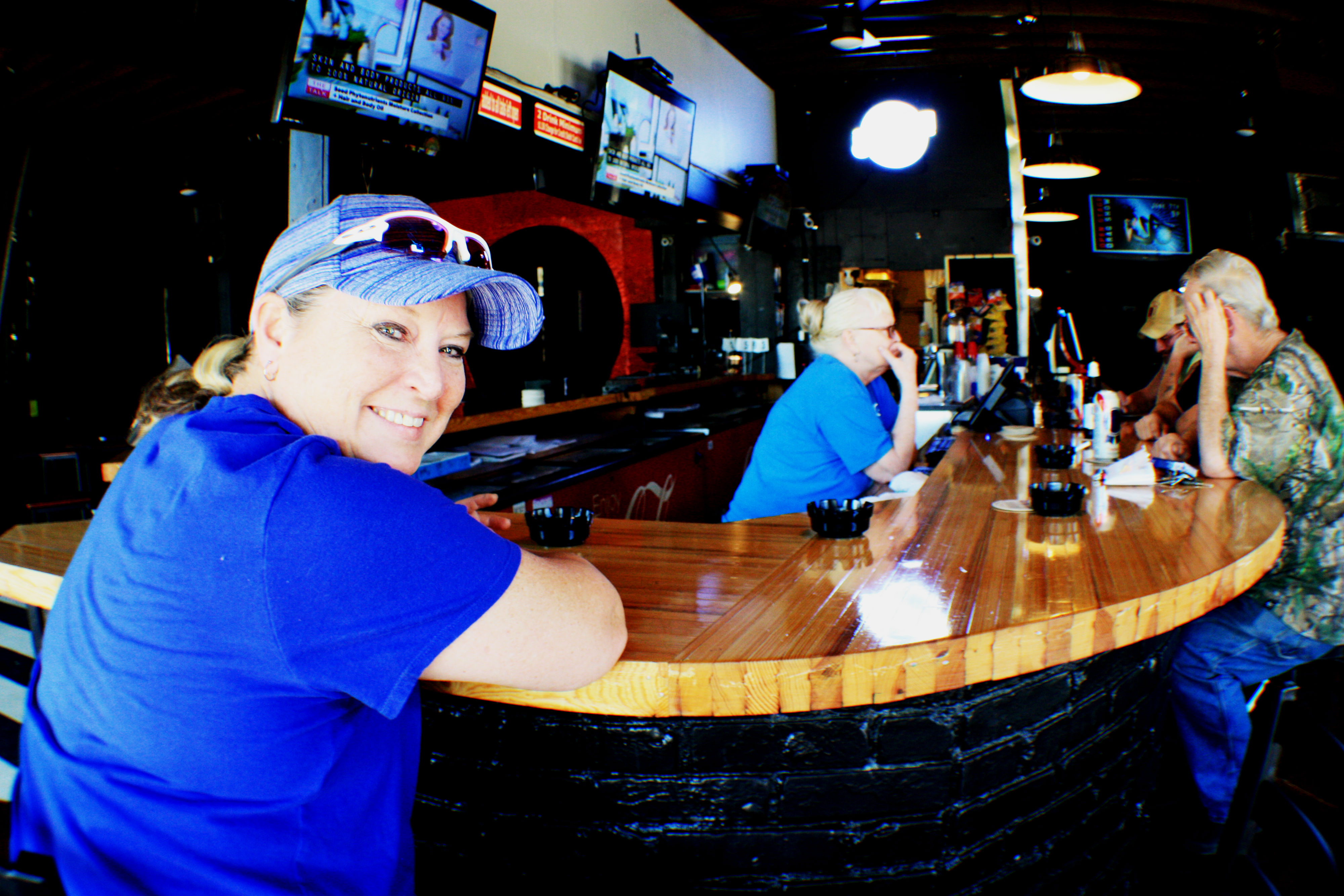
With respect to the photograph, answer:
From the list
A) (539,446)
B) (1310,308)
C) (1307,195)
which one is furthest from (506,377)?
(1310,308)

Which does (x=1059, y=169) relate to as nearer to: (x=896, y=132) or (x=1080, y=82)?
(x=896, y=132)

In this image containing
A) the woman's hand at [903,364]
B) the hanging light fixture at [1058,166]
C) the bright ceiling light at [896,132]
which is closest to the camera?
the woman's hand at [903,364]

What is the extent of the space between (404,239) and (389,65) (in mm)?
2755

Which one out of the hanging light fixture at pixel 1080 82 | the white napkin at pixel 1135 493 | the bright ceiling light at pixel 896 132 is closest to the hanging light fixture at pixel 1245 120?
the bright ceiling light at pixel 896 132

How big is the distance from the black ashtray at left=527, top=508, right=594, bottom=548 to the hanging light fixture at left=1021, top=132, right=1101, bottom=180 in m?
6.91

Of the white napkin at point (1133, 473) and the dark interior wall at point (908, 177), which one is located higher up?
the dark interior wall at point (908, 177)

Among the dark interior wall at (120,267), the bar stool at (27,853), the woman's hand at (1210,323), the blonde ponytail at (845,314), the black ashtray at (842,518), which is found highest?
the dark interior wall at (120,267)

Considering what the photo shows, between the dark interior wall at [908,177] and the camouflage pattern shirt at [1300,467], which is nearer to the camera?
the camouflage pattern shirt at [1300,467]

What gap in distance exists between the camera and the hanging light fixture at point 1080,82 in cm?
489

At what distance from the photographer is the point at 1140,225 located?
11.5 meters

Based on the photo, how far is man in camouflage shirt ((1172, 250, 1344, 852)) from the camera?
7.43 ft

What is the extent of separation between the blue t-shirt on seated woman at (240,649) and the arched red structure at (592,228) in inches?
194

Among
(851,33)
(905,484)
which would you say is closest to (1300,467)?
(905,484)

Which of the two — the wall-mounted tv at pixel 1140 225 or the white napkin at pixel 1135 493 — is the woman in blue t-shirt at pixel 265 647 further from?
the wall-mounted tv at pixel 1140 225
